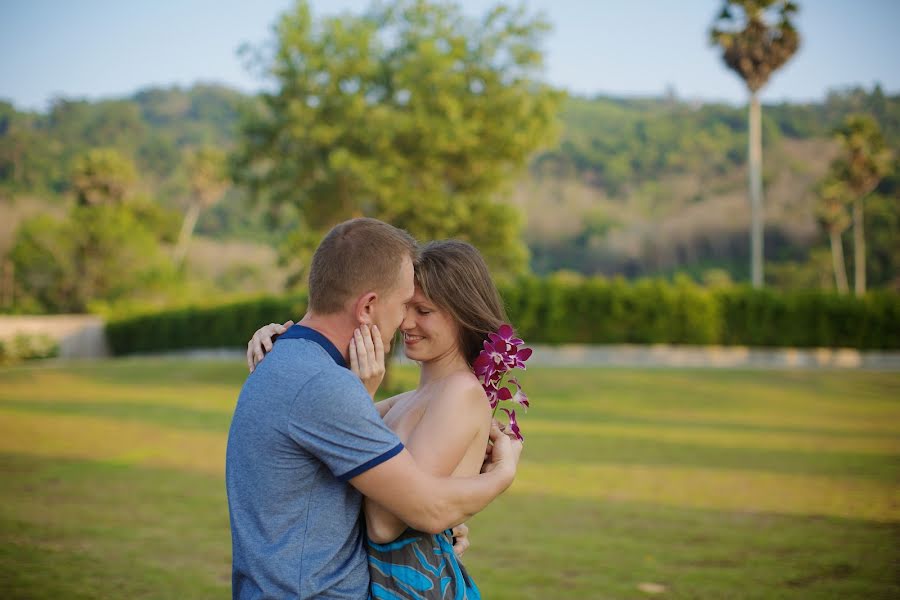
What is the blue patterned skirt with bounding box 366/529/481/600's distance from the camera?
275 centimetres

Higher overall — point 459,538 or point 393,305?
point 393,305

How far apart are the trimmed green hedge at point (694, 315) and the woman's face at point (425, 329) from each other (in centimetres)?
2704

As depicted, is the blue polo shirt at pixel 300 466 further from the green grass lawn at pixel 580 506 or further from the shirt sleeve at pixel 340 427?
the green grass lawn at pixel 580 506

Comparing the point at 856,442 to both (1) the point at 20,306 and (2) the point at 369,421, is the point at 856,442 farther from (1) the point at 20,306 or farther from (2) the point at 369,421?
(1) the point at 20,306

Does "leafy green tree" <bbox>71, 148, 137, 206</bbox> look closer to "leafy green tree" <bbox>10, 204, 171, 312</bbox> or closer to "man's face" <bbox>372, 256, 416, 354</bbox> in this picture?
"leafy green tree" <bbox>10, 204, 171, 312</bbox>

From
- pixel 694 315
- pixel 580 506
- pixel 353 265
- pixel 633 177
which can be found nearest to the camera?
pixel 353 265

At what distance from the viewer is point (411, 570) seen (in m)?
2.78

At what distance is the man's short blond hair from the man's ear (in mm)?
18

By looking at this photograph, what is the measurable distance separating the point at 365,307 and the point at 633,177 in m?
93.2

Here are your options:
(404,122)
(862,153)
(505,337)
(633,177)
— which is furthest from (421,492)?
(633,177)

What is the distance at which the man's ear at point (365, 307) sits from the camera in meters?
2.71

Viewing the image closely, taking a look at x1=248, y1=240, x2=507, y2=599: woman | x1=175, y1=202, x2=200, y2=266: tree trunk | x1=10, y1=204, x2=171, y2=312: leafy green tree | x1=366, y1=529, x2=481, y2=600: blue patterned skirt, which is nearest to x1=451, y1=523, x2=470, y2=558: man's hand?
x1=248, y1=240, x2=507, y2=599: woman

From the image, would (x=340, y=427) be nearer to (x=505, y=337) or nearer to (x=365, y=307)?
(x=365, y=307)

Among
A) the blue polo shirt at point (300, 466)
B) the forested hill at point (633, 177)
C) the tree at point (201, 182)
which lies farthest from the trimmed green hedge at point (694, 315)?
the forested hill at point (633, 177)
